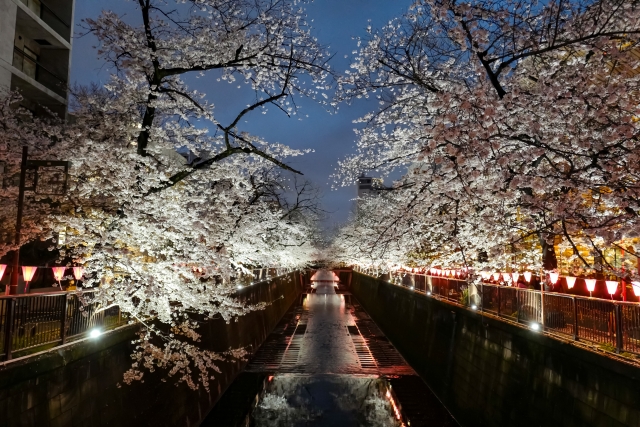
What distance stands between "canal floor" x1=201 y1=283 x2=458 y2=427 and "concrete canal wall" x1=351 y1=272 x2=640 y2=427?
4.09 feet

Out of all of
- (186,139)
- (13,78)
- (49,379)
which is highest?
(13,78)

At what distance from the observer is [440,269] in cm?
2483

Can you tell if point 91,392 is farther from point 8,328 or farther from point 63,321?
point 8,328

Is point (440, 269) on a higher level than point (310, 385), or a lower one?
higher

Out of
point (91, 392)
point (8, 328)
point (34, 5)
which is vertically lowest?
point (91, 392)

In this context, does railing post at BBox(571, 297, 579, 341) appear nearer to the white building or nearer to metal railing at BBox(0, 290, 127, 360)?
metal railing at BBox(0, 290, 127, 360)

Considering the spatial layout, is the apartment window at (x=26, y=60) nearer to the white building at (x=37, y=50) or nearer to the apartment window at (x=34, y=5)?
the white building at (x=37, y=50)

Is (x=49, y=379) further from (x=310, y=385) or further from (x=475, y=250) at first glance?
(x=310, y=385)

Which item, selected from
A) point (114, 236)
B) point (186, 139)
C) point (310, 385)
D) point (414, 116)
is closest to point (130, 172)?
point (114, 236)

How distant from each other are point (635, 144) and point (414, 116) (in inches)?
265

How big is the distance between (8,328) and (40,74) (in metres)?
21.8

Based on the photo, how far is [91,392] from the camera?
7.90 meters

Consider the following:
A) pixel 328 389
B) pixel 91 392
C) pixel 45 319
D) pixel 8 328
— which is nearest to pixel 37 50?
pixel 328 389

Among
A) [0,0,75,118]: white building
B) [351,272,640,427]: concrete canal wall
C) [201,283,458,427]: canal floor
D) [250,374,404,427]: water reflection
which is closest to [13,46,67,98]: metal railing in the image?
[0,0,75,118]: white building
